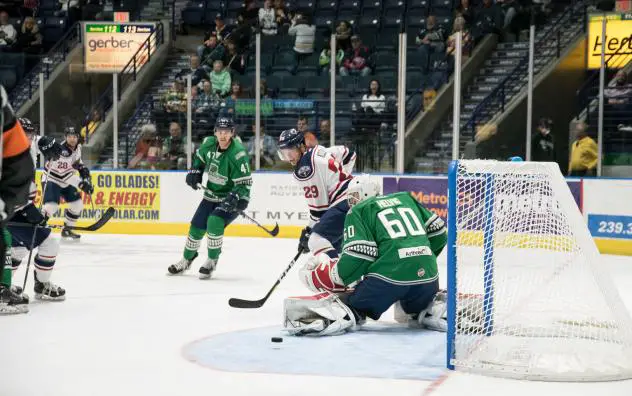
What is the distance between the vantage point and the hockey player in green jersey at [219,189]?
7098 mm

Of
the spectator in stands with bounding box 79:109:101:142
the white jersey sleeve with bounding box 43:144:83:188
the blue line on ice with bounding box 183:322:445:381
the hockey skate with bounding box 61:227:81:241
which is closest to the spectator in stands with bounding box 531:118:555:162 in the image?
the white jersey sleeve with bounding box 43:144:83:188

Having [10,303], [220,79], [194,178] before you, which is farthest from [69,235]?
Result: [10,303]

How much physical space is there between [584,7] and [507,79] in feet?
6.11

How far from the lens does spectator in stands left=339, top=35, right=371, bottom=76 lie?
11070 mm

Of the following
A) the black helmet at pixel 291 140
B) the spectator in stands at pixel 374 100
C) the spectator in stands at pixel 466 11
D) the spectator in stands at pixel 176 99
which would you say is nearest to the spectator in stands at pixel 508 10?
the spectator in stands at pixel 466 11

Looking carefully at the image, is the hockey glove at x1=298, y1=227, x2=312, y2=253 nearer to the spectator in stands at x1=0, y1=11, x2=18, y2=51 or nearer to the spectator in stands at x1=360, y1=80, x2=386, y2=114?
the spectator in stands at x1=360, y1=80, x2=386, y2=114

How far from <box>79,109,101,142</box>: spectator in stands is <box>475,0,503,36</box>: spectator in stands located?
456 centimetres

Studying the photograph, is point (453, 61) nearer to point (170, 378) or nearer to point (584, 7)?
point (584, 7)

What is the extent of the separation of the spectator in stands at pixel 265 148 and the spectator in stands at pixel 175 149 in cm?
Result: 78

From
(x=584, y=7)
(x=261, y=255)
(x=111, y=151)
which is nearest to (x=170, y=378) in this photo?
(x=261, y=255)

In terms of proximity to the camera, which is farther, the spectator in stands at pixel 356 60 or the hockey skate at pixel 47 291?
the spectator in stands at pixel 356 60

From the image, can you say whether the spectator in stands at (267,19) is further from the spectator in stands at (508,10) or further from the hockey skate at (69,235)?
the hockey skate at (69,235)

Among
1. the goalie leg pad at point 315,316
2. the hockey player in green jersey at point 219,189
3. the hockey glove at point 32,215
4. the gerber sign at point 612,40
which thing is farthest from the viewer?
the gerber sign at point 612,40

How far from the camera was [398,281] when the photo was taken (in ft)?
15.4
